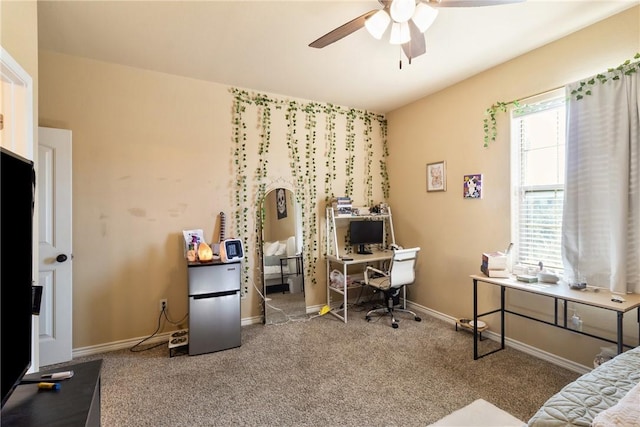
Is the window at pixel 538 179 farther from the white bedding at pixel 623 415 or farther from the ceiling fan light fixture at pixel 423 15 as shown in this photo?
the white bedding at pixel 623 415

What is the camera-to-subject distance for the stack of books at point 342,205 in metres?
3.81

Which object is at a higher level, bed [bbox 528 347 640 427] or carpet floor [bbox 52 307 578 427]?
bed [bbox 528 347 640 427]

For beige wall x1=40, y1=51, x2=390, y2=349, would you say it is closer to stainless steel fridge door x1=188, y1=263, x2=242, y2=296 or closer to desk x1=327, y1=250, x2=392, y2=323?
stainless steel fridge door x1=188, y1=263, x2=242, y2=296

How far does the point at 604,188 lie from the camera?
220 cm

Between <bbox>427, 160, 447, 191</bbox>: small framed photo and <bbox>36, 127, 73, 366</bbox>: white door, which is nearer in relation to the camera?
<bbox>36, 127, 73, 366</bbox>: white door

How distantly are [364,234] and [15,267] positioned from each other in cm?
347

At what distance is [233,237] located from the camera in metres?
3.38

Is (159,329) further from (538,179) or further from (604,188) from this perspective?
(604,188)

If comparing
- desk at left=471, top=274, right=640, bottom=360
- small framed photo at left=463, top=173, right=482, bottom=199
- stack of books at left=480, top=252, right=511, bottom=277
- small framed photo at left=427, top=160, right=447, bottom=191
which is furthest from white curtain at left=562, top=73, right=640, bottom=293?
small framed photo at left=427, top=160, right=447, bottom=191

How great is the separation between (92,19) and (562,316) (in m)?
4.38

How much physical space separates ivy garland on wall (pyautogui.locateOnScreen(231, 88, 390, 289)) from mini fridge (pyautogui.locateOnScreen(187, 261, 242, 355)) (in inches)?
21.9

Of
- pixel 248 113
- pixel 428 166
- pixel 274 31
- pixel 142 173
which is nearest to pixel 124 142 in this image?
pixel 142 173

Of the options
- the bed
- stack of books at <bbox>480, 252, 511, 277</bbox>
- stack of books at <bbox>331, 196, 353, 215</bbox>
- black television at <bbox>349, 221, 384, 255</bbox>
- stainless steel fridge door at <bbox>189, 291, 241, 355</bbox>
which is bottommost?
stainless steel fridge door at <bbox>189, 291, 241, 355</bbox>

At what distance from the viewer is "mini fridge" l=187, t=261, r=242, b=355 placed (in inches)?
108
